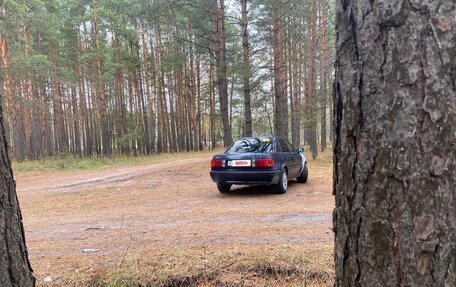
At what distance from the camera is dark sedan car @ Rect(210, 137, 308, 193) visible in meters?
7.62

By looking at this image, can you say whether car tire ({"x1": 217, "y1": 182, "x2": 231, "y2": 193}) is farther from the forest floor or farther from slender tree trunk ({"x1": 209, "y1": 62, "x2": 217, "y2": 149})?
slender tree trunk ({"x1": 209, "y1": 62, "x2": 217, "y2": 149})

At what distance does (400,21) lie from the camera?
3.31 feet

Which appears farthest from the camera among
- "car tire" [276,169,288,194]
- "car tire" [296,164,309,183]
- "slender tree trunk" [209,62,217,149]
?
"slender tree trunk" [209,62,217,149]

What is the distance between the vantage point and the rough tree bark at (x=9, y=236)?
1.72 meters

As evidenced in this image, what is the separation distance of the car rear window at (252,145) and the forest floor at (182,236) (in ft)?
3.95

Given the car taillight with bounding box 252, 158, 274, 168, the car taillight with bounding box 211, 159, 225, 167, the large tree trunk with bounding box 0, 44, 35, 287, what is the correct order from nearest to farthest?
the large tree trunk with bounding box 0, 44, 35, 287 → the car taillight with bounding box 252, 158, 274, 168 → the car taillight with bounding box 211, 159, 225, 167

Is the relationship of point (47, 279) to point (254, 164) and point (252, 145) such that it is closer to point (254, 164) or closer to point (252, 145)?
point (254, 164)

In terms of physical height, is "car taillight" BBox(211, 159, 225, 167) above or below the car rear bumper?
above

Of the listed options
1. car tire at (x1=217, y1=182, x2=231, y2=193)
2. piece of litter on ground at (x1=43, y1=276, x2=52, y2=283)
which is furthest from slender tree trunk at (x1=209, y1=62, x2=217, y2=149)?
piece of litter on ground at (x1=43, y1=276, x2=52, y2=283)

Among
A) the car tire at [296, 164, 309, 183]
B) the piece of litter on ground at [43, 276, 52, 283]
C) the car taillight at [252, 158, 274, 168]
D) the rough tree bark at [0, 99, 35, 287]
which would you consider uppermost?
the rough tree bark at [0, 99, 35, 287]

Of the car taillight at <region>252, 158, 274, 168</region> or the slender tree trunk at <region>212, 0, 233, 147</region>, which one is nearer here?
the car taillight at <region>252, 158, 274, 168</region>

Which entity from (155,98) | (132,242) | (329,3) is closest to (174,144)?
(155,98)

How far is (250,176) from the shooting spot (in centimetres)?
764

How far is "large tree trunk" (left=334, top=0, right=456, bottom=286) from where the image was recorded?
980 millimetres
